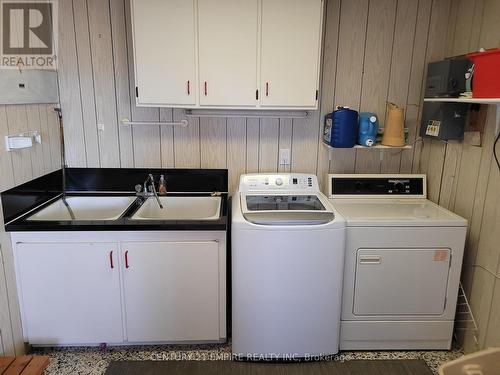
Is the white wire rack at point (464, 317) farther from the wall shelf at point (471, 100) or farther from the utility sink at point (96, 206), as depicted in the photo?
the utility sink at point (96, 206)

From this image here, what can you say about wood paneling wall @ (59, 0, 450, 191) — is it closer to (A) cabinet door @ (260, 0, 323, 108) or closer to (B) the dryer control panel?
(B) the dryer control panel

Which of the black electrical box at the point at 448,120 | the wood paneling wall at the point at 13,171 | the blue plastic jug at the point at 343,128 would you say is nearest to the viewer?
the wood paneling wall at the point at 13,171

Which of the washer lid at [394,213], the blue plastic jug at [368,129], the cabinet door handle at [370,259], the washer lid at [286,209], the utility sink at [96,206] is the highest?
the blue plastic jug at [368,129]

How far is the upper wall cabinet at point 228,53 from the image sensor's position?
2.17 m

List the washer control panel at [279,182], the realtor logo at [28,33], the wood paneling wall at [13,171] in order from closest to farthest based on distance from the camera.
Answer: the wood paneling wall at [13,171] → the realtor logo at [28,33] → the washer control panel at [279,182]

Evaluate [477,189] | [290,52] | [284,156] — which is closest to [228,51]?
[290,52]

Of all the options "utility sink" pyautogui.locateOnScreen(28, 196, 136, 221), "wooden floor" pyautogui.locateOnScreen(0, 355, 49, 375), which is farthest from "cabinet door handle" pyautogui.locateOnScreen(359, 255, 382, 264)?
"wooden floor" pyautogui.locateOnScreen(0, 355, 49, 375)

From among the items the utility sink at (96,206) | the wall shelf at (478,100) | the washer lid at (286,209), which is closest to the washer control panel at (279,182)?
the washer lid at (286,209)

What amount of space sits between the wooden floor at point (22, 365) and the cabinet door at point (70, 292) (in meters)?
0.35

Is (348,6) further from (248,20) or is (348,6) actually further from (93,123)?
(93,123)

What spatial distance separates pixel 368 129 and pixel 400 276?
0.96 metres

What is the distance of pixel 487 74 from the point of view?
178 cm

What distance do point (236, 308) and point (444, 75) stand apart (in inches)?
71.8

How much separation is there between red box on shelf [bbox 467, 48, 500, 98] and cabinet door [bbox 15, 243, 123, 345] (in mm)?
2092
